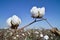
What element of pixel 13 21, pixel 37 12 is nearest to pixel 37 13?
pixel 37 12

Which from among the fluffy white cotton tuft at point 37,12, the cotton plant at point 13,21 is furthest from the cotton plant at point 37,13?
the cotton plant at point 13,21

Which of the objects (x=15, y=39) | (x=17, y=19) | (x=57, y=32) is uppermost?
(x=17, y=19)

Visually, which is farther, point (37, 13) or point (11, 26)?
point (37, 13)

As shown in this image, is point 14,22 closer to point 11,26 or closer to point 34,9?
point 11,26

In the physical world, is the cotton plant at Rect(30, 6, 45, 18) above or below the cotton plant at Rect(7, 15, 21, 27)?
above

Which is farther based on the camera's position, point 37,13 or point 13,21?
point 37,13

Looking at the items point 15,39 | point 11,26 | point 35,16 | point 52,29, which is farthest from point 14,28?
point 15,39

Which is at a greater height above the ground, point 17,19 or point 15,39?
point 17,19

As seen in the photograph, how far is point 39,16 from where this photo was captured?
1.67 metres

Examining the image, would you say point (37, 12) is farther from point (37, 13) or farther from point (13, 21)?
point (13, 21)

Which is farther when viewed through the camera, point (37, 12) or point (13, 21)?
point (37, 12)

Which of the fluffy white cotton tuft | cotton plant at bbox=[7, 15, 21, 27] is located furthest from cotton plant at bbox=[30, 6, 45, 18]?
cotton plant at bbox=[7, 15, 21, 27]

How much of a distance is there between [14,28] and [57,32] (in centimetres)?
33

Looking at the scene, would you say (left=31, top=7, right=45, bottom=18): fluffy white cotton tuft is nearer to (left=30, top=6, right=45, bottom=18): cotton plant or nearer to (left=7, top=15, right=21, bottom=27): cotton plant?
(left=30, top=6, right=45, bottom=18): cotton plant
